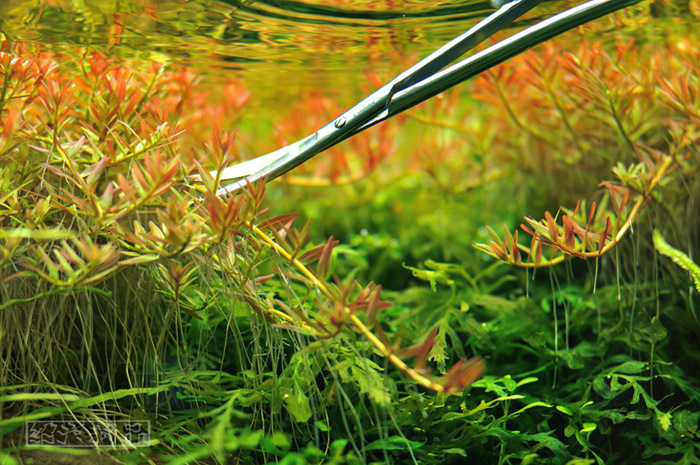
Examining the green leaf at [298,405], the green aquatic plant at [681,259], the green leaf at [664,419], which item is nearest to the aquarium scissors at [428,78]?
the green leaf at [298,405]

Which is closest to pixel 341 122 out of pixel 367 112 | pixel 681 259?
pixel 367 112

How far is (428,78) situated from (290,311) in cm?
35

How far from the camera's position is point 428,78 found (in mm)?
655

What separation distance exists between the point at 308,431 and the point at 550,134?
41.7 inches

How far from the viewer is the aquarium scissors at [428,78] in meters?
0.63

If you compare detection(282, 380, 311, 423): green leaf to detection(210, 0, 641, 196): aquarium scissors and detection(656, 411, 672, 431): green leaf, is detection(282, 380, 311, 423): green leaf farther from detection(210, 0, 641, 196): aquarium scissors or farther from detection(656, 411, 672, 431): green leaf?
detection(656, 411, 672, 431): green leaf

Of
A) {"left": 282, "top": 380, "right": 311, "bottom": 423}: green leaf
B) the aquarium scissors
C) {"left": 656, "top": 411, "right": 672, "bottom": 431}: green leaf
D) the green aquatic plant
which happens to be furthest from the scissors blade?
{"left": 656, "top": 411, "right": 672, "bottom": 431}: green leaf

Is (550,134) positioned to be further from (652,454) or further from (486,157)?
(652,454)

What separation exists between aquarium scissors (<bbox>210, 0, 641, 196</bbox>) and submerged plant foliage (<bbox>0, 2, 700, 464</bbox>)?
0.29ft

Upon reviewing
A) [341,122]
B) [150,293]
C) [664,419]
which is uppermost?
[341,122]

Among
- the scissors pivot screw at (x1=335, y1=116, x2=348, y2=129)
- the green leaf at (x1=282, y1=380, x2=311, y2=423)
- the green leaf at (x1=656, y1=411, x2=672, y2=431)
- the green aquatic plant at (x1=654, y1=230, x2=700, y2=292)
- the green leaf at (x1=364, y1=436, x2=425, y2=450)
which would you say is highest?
the scissors pivot screw at (x1=335, y1=116, x2=348, y2=129)

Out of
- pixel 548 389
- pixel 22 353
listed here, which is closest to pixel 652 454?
pixel 548 389

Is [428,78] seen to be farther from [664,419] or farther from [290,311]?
[664,419]

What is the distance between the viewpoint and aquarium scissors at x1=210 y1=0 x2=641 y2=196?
63cm
